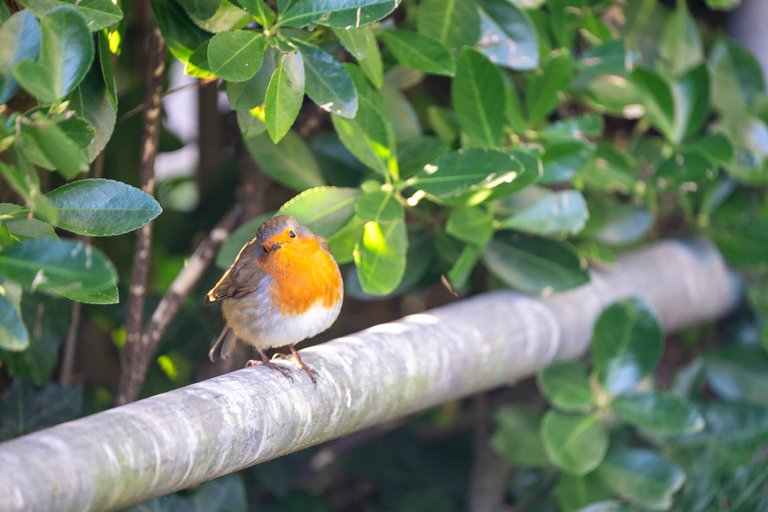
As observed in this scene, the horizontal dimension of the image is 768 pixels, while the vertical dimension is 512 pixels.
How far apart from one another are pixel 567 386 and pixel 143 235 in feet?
3.13

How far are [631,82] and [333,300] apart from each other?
1.04 meters

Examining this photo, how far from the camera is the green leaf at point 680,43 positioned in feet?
8.29

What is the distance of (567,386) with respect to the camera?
215 cm

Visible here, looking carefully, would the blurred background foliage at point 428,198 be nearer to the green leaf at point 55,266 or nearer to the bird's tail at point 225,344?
the green leaf at point 55,266

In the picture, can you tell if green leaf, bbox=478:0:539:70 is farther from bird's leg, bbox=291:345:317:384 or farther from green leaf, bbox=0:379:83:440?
green leaf, bbox=0:379:83:440

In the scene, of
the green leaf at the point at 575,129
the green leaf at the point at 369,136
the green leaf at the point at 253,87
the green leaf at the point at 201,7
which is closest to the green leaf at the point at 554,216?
the green leaf at the point at 575,129

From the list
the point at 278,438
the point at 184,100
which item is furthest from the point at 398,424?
the point at 184,100

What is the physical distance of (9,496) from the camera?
3.40ft

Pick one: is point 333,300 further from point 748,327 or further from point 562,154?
point 748,327

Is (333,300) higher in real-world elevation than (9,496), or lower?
lower

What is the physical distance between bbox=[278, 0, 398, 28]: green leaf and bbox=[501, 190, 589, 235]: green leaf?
68 centimetres

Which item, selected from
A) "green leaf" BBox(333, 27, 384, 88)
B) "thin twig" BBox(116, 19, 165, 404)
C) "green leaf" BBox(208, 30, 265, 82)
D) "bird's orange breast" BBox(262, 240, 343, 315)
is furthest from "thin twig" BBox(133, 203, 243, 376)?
"green leaf" BBox(208, 30, 265, 82)

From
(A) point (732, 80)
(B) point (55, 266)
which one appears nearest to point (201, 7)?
(B) point (55, 266)

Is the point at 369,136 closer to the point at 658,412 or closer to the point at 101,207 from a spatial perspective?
the point at 101,207
